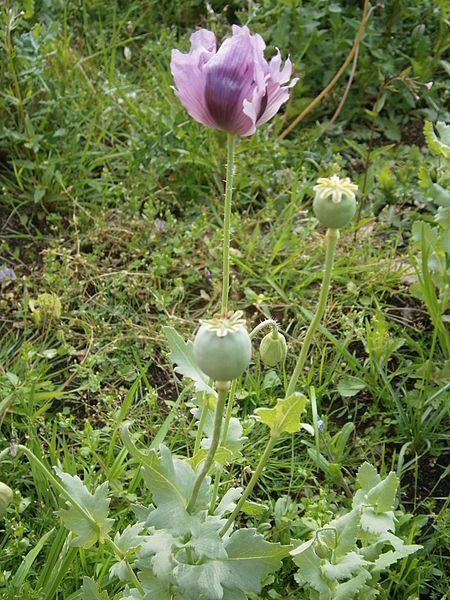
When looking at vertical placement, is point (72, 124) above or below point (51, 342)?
above

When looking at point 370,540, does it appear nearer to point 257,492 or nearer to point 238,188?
point 257,492

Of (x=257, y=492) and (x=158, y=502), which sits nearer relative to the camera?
(x=158, y=502)

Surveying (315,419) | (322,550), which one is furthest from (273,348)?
(315,419)

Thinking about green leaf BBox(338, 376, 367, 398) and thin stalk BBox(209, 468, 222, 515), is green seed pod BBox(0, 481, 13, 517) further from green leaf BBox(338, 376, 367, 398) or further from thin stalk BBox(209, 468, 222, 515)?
green leaf BBox(338, 376, 367, 398)

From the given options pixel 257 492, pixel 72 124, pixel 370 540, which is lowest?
pixel 257 492

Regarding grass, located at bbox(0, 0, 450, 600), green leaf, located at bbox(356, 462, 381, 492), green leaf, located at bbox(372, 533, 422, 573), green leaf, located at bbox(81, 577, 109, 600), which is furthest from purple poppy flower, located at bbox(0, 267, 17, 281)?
green leaf, located at bbox(372, 533, 422, 573)

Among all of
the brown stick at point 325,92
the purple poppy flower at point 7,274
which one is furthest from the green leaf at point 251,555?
the brown stick at point 325,92

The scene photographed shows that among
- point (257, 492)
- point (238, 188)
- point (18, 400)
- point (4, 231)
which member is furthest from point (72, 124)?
point (257, 492)

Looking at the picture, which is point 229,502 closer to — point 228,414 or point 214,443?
point 228,414
